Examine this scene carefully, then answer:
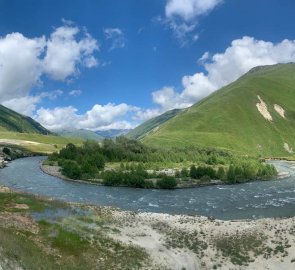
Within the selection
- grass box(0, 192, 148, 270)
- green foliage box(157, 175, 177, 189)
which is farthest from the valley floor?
green foliage box(157, 175, 177, 189)

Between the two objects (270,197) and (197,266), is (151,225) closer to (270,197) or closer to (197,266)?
(197,266)

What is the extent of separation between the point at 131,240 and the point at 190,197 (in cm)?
5081

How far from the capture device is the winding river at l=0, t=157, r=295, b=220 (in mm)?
91312

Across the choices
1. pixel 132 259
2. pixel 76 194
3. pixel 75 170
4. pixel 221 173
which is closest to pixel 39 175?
pixel 75 170

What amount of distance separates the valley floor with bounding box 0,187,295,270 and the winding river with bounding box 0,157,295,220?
15.6m

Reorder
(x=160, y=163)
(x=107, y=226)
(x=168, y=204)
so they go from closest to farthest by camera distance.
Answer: (x=107, y=226), (x=168, y=204), (x=160, y=163)

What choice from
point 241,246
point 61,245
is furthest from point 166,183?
point 61,245

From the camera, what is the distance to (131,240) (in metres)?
61.1

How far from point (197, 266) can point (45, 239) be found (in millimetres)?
20243

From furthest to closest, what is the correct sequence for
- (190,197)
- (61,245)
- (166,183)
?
1. (166,183)
2. (190,197)
3. (61,245)

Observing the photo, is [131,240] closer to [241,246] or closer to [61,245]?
[61,245]

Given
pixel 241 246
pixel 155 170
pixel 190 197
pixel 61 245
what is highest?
pixel 155 170

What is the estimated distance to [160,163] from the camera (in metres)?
177

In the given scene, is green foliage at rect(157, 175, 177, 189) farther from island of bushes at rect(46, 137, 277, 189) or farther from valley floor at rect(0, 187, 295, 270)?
valley floor at rect(0, 187, 295, 270)
